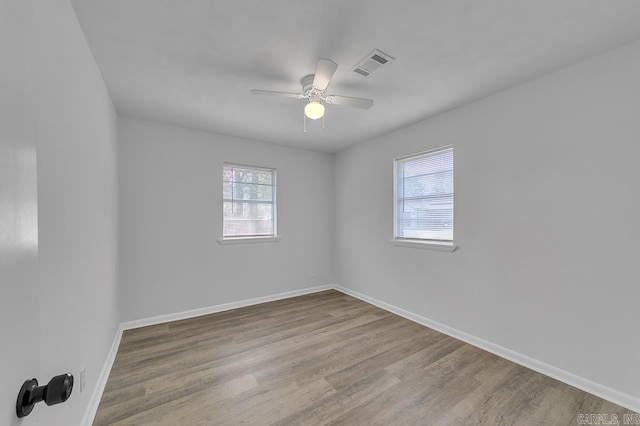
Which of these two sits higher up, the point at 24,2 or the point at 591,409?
the point at 24,2

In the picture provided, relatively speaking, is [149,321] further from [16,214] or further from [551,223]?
[551,223]

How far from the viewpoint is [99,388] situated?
1946 millimetres

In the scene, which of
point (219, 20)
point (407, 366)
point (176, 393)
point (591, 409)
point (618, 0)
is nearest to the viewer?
point (618, 0)

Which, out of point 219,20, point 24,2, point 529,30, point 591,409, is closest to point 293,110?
point 219,20

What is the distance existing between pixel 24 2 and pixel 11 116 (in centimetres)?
34

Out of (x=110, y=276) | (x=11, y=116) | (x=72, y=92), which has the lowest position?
(x=110, y=276)

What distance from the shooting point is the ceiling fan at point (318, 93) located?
1.83 metres

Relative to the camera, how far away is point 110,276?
246cm

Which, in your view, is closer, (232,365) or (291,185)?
(232,365)

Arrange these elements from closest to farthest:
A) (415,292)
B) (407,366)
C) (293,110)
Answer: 1. (407,366)
2. (293,110)
3. (415,292)

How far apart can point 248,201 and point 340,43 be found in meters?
2.76

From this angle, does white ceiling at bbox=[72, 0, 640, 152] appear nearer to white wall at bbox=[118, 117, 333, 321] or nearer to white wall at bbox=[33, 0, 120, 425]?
white wall at bbox=[33, 0, 120, 425]

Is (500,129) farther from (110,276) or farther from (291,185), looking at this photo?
(110,276)
